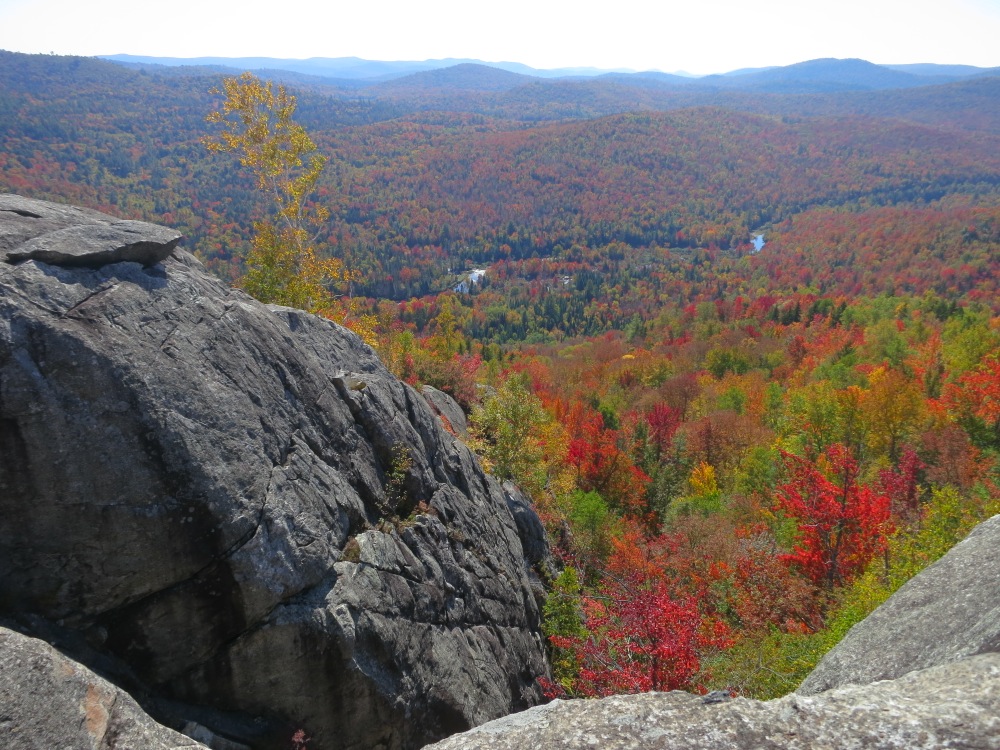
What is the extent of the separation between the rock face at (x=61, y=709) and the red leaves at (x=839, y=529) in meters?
22.0

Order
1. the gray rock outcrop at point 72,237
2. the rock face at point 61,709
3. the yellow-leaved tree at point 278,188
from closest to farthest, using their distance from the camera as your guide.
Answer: the rock face at point 61,709 → the gray rock outcrop at point 72,237 → the yellow-leaved tree at point 278,188

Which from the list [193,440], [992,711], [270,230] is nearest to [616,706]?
[992,711]

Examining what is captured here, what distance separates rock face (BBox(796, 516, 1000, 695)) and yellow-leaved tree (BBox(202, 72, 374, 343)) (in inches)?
873

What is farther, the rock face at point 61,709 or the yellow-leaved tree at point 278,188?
the yellow-leaved tree at point 278,188

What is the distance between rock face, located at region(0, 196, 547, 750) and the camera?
313 inches

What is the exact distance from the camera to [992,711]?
4.86 meters

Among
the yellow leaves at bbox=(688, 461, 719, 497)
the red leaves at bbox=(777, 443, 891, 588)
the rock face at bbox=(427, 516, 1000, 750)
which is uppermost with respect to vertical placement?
the rock face at bbox=(427, 516, 1000, 750)

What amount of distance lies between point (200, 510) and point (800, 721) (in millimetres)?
8419

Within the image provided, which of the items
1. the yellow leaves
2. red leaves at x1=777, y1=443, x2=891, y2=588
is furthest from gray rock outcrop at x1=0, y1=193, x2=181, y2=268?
the yellow leaves

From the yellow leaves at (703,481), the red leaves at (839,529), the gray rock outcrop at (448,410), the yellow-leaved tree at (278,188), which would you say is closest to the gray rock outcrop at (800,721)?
the red leaves at (839,529)

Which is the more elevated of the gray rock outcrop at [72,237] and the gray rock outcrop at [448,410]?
the gray rock outcrop at [72,237]

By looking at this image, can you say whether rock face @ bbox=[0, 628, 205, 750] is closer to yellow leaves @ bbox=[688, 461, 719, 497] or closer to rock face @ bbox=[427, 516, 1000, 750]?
rock face @ bbox=[427, 516, 1000, 750]

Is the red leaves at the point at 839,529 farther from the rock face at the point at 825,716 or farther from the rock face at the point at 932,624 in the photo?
the rock face at the point at 825,716

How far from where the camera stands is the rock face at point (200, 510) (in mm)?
7949
